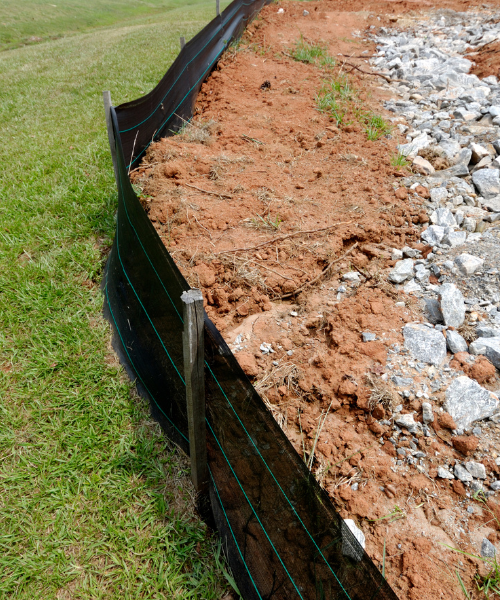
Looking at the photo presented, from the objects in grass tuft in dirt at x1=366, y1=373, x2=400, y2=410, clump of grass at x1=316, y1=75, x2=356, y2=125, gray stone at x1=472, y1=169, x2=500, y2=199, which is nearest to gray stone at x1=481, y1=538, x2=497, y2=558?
grass tuft in dirt at x1=366, y1=373, x2=400, y2=410

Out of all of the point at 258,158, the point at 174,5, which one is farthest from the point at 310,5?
the point at 174,5

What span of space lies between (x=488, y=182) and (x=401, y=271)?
5.65 ft

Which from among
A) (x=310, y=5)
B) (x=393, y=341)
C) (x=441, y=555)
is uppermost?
(x=310, y=5)

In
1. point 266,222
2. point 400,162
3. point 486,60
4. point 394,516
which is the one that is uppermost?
point 486,60

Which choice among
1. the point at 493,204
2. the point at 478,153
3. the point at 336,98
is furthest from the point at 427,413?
the point at 336,98

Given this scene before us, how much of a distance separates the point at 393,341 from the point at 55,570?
2313mm

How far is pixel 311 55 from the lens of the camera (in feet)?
26.4

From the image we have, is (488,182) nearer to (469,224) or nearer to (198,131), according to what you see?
(469,224)

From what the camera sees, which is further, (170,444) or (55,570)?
(170,444)

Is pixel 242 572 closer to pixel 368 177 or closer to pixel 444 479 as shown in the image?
pixel 444 479

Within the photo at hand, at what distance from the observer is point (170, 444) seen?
8.16ft

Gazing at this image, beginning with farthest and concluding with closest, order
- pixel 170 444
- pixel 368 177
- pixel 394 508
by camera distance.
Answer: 1. pixel 368 177
2. pixel 170 444
3. pixel 394 508

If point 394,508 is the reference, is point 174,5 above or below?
above

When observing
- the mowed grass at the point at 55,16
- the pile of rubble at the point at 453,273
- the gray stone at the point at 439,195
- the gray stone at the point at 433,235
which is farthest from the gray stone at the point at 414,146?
the mowed grass at the point at 55,16
